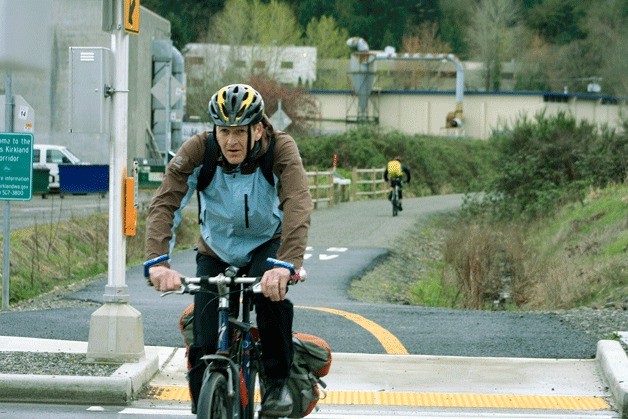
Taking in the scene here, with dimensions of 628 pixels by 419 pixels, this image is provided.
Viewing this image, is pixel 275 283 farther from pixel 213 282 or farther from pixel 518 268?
pixel 518 268

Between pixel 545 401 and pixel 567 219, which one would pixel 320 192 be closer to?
pixel 567 219

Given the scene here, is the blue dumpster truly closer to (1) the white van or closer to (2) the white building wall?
(1) the white van

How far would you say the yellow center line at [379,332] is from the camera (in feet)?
33.2

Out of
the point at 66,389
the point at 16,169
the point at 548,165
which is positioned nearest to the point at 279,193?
the point at 66,389

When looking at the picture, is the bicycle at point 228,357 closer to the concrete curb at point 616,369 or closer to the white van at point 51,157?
the concrete curb at point 616,369

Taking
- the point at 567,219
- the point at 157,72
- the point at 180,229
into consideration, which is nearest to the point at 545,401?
the point at 180,229

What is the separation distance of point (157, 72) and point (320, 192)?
969 cm

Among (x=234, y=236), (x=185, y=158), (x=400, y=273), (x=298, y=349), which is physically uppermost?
(x=185, y=158)

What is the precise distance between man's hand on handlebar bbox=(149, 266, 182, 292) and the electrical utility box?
328cm

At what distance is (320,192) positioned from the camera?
136 feet

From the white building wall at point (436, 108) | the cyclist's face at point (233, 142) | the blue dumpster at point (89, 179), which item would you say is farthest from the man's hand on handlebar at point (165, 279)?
the white building wall at point (436, 108)

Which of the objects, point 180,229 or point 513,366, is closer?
point 513,366

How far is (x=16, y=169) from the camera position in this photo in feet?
44.1

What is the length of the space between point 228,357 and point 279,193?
0.82 metres
